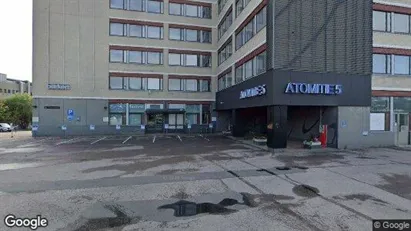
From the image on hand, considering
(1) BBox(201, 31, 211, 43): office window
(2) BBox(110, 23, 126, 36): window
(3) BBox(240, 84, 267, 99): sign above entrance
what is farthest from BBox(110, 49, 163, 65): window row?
(3) BBox(240, 84, 267, 99): sign above entrance

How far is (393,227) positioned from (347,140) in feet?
47.0

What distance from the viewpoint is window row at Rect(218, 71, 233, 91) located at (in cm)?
2838

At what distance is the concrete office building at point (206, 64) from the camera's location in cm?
1800

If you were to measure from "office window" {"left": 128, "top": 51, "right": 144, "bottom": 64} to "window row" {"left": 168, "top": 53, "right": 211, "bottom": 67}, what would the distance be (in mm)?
3572

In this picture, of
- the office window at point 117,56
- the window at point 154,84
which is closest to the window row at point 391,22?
the window at point 154,84

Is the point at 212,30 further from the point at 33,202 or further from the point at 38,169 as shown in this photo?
the point at 33,202

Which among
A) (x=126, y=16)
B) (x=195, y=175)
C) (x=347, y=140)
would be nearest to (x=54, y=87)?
(x=126, y=16)

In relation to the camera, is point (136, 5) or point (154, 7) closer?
point (136, 5)

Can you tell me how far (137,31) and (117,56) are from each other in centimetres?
411

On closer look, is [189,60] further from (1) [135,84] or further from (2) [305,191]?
(2) [305,191]

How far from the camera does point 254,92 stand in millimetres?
19844

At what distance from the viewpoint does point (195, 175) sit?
393 inches

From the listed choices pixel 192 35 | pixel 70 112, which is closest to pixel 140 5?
pixel 192 35

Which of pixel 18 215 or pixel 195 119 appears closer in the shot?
pixel 18 215
